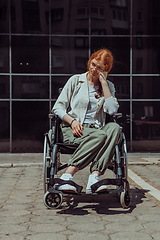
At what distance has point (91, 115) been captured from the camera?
15.4ft

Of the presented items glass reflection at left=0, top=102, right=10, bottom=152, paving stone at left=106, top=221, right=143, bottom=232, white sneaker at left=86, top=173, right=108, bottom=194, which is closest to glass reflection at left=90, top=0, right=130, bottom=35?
glass reflection at left=0, top=102, right=10, bottom=152

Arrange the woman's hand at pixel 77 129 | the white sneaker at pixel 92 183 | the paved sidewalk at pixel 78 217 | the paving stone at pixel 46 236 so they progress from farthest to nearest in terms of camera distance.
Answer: the woman's hand at pixel 77 129, the white sneaker at pixel 92 183, the paved sidewalk at pixel 78 217, the paving stone at pixel 46 236

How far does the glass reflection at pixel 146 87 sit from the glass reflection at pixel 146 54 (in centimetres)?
26

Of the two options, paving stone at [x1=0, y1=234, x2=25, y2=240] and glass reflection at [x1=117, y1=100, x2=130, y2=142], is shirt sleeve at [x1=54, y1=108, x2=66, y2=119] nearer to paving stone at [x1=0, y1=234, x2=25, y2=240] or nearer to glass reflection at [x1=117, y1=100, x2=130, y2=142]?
paving stone at [x1=0, y1=234, x2=25, y2=240]

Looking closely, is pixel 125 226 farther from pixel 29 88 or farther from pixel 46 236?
pixel 29 88

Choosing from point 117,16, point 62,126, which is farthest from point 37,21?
point 62,126

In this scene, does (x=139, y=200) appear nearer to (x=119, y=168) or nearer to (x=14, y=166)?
(x=119, y=168)

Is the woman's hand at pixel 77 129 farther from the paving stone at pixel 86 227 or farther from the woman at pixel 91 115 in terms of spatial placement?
the paving stone at pixel 86 227

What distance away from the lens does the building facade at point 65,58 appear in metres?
12.1

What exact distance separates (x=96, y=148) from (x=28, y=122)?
26.6ft

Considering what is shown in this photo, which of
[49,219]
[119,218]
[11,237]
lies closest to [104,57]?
[119,218]

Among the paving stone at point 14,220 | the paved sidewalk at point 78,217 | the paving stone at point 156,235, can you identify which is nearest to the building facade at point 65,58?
the paved sidewalk at point 78,217

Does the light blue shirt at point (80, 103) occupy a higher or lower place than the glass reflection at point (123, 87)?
lower

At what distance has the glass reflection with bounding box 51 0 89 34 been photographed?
12.1 metres
